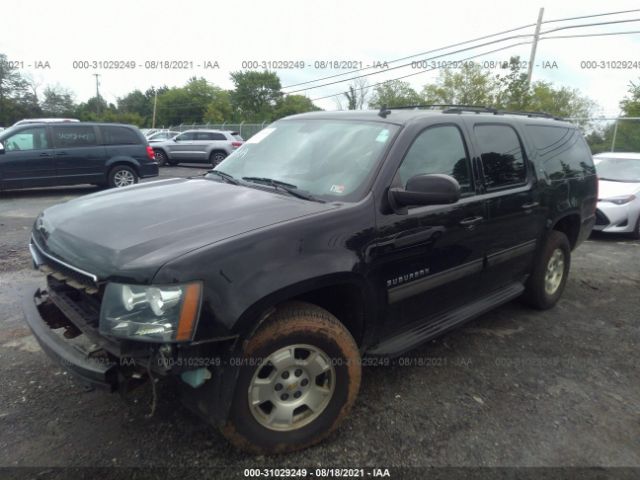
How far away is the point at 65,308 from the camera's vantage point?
2.36m

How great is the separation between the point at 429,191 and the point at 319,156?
0.83 m

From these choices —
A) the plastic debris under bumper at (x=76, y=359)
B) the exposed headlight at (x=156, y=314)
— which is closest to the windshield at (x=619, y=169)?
the exposed headlight at (x=156, y=314)

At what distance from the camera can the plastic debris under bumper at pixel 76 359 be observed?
6.50 feet

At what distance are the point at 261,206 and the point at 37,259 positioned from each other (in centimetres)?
136

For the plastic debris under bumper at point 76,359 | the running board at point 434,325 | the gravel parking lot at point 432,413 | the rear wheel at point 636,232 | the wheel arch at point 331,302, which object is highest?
the wheel arch at point 331,302

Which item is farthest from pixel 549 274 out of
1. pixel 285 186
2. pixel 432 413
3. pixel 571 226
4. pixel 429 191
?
pixel 285 186

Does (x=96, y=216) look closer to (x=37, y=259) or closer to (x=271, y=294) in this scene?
(x=37, y=259)

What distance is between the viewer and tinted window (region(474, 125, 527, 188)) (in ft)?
11.0

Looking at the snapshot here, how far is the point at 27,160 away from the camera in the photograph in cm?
977

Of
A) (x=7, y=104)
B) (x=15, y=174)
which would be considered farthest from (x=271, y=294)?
(x=7, y=104)

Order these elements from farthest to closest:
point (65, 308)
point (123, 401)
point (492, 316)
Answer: point (492, 316) → point (123, 401) → point (65, 308)

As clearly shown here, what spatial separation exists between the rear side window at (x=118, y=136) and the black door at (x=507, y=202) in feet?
32.1

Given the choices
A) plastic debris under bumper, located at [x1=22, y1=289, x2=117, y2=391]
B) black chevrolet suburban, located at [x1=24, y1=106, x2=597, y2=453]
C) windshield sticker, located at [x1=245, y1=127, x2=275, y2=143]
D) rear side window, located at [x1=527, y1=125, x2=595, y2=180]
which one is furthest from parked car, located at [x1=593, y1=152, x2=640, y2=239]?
plastic debris under bumper, located at [x1=22, y1=289, x2=117, y2=391]

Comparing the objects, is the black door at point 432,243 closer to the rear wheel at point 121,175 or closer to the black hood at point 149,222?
the black hood at point 149,222
